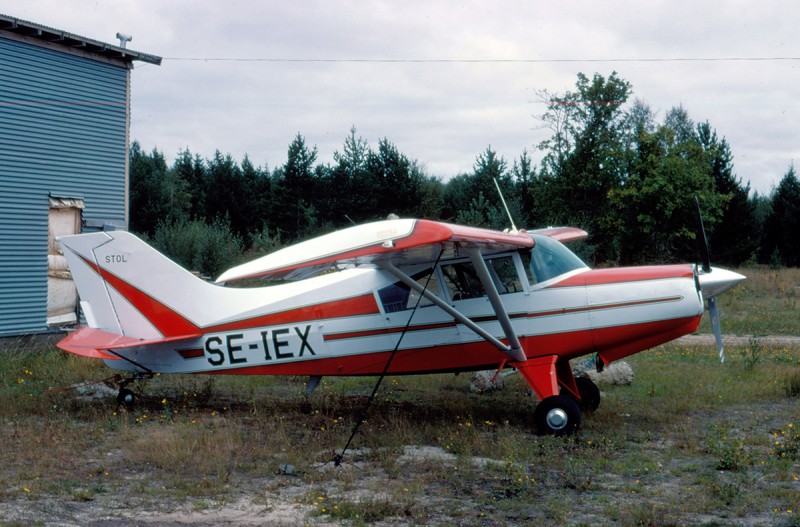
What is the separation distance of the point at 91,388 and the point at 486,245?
266 inches

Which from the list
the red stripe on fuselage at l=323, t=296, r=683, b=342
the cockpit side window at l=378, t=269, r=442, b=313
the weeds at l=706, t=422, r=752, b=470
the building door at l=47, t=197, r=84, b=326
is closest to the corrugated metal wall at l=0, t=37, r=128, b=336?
the building door at l=47, t=197, r=84, b=326

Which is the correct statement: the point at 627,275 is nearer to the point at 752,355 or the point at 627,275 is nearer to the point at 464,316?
the point at 464,316

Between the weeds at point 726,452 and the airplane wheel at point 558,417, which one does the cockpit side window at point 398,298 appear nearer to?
the airplane wheel at point 558,417

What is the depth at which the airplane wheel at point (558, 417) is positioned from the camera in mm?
8922

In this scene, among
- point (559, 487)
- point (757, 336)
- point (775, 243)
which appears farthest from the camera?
point (775, 243)

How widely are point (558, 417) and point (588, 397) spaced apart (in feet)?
6.18

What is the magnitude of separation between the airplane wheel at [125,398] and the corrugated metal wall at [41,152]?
21.9 ft

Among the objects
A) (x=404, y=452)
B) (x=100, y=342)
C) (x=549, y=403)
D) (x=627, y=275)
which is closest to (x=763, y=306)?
(x=627, y=275)

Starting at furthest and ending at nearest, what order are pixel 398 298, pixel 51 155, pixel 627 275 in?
pixel 51 155, pixel 398 298, pixel 627 275

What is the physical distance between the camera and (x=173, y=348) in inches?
397

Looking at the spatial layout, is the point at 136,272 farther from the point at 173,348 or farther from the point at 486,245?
the point at 486,245

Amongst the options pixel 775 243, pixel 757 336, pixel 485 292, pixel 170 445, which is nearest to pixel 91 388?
pixel 170 445

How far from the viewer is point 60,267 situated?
16969 mm

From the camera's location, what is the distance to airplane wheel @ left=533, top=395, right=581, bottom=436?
892cm
